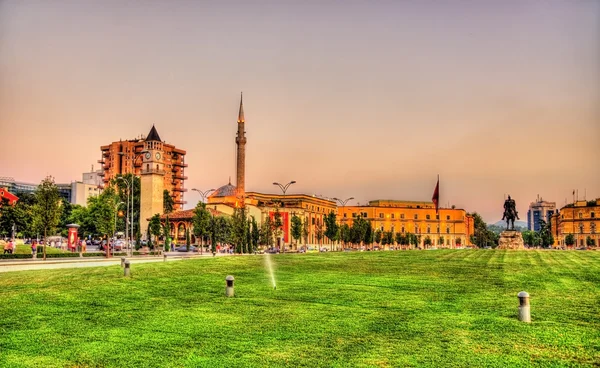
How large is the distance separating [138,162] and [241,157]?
64.4 metres

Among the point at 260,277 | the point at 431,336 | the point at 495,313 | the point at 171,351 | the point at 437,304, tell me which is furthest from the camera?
the point at 260,277

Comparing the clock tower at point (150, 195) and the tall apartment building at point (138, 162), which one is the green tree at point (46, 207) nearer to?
A: the clock tower at point (150, 195)

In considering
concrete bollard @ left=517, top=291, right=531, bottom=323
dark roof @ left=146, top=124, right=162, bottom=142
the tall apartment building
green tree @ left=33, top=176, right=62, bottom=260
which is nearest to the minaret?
dark roof @ left=146, top=124, right=162, bottom=142

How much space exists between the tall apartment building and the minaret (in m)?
56.2

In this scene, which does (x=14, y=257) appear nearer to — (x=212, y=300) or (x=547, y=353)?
(x=212, y=300)

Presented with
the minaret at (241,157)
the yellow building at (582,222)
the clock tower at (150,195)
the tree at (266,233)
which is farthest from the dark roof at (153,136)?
the yellow building at (582,222)

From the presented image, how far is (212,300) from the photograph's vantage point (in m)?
17.4

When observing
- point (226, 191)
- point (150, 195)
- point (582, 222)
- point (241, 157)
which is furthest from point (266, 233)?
point (582, 222)

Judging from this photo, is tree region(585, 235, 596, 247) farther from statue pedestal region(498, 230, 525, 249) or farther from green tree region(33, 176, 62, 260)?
green tree region(33, 176, 62, 260)

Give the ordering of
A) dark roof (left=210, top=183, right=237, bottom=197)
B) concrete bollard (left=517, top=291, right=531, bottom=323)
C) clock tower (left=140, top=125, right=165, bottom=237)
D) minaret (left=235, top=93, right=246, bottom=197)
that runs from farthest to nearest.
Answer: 1. dark roof (left=210, top=183, right=237, bottom=197)
2. clock tower (left=140, top=125, right=165, bottom=237)
3. minaret (left=235, top=93, right=246, bottom=197)
4. concrete bollard (left=517, top=291, right=531, bottom=323)

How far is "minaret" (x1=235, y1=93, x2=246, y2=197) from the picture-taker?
409 feet

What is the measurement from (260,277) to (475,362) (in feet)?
58.0

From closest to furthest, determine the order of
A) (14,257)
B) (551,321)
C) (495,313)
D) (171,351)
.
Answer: (171,351) < (551,321) < (495,313) < (14,257)

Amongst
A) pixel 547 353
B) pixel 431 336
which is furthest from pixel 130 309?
pixel 547 353
